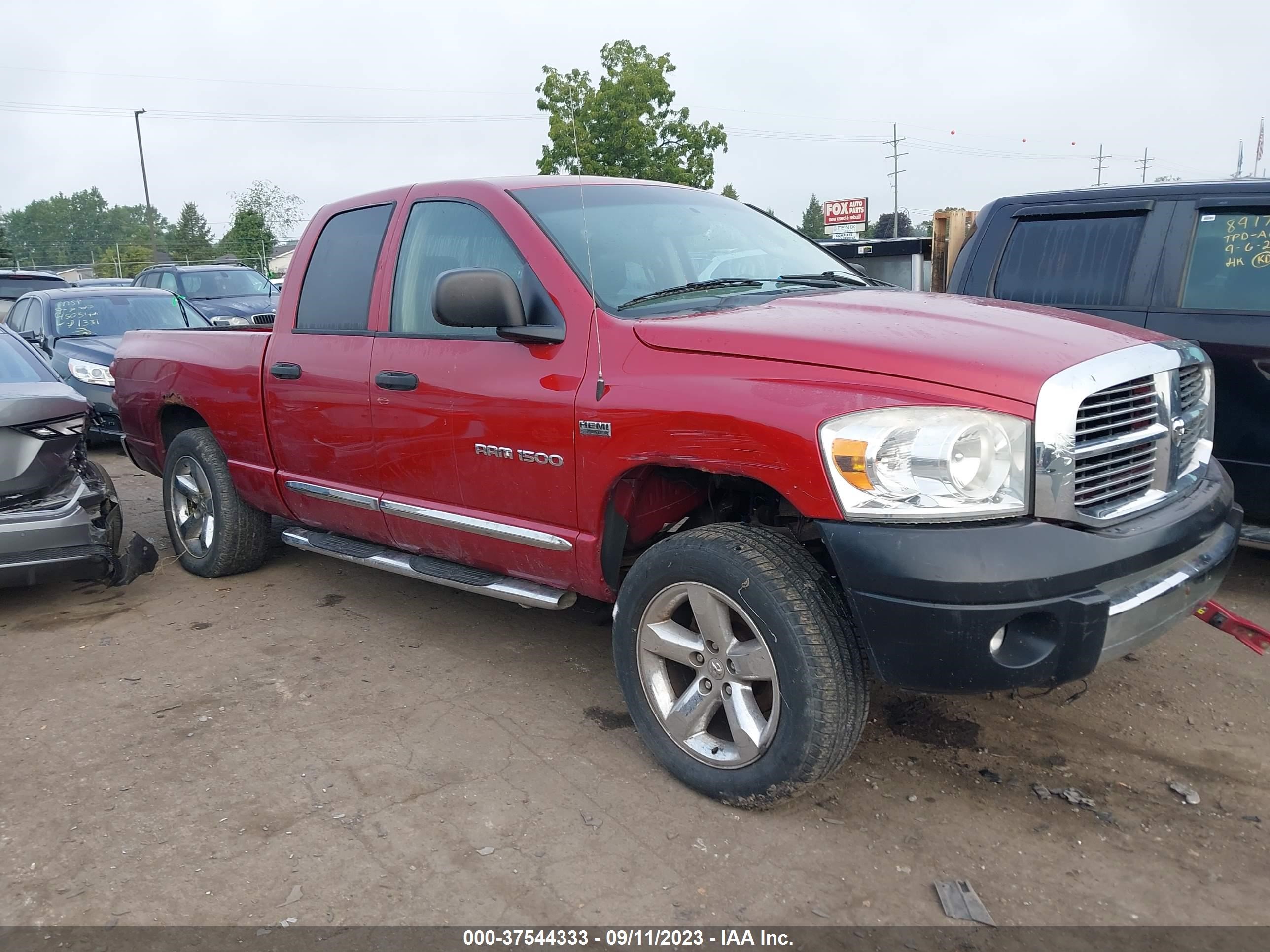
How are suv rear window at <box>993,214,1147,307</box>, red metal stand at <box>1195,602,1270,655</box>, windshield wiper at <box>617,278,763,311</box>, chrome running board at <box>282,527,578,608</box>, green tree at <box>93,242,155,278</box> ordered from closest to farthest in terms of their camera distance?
red metal stand at <box>1195,602,1270,655</box>
windshield wiper at <box>617,278,763,311</box>
chrome running board at <box>282,527,578,608</box>
suv rear window at <box>993,214,1147,307</box>
green tree at <box>93,242,155,278</box>

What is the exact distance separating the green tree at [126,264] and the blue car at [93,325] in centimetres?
3449

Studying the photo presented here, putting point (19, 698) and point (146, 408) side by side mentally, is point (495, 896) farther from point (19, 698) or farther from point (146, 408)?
point (146, 408)

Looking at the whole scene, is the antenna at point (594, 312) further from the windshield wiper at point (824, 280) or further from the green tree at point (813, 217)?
the green tree at point (813, 217)

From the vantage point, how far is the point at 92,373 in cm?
921

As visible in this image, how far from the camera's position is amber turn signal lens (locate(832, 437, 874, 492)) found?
263 centimetres

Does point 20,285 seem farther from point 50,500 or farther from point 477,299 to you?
point 477,299

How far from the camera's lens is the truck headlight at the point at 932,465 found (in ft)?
8.46

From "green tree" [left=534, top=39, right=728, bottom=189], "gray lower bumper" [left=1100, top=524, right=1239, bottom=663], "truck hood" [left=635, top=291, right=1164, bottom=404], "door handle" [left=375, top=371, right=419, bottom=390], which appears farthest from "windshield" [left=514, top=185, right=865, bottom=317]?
"green tree" [left=534, top=39, right=728, bottom=189]

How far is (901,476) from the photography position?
2.62 metres

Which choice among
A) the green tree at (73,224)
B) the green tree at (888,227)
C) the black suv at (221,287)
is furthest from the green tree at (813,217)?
the black suv at (221,287)

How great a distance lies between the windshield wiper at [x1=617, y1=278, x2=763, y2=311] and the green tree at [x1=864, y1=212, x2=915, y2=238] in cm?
5386

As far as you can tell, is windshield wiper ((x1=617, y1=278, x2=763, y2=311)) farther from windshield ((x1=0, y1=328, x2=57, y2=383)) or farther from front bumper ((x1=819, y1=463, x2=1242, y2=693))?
windshield ((x1=0, y1=328, x2=57, y2=383))

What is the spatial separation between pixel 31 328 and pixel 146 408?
5731mm

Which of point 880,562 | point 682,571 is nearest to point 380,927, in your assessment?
point 682,571
